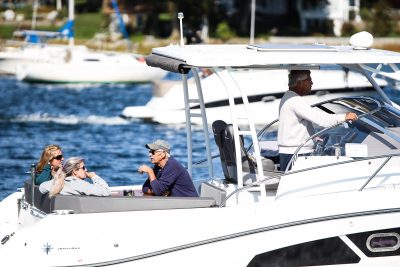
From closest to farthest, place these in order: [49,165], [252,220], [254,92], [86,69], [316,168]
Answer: [252,220], [316,168], [49,165], [254,92], [86,69]

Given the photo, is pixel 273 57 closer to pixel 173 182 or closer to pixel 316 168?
pixel 316 168

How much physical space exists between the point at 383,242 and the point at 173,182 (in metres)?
2.10

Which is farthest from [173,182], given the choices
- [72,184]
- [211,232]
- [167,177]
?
[211,232]

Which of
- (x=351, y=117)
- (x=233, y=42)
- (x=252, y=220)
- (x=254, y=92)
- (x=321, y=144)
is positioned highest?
(x=351, y=117)

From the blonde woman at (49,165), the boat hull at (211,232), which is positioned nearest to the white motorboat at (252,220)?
the boat hull at (211,232)

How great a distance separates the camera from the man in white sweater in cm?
1064

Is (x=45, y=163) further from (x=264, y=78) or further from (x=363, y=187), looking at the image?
(x=264, y=78)

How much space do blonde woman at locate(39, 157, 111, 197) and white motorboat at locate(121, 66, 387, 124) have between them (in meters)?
16.8

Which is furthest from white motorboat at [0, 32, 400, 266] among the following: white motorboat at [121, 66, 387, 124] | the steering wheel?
white motorboat at [121, 66, 387, 124]

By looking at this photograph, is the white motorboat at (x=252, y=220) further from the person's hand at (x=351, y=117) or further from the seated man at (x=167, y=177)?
the seated man at (x=167, y=177)

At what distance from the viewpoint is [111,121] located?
32.7m

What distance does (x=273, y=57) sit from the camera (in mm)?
10125

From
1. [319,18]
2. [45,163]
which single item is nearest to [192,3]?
[319,18]

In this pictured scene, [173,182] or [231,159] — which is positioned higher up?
[231,159]
